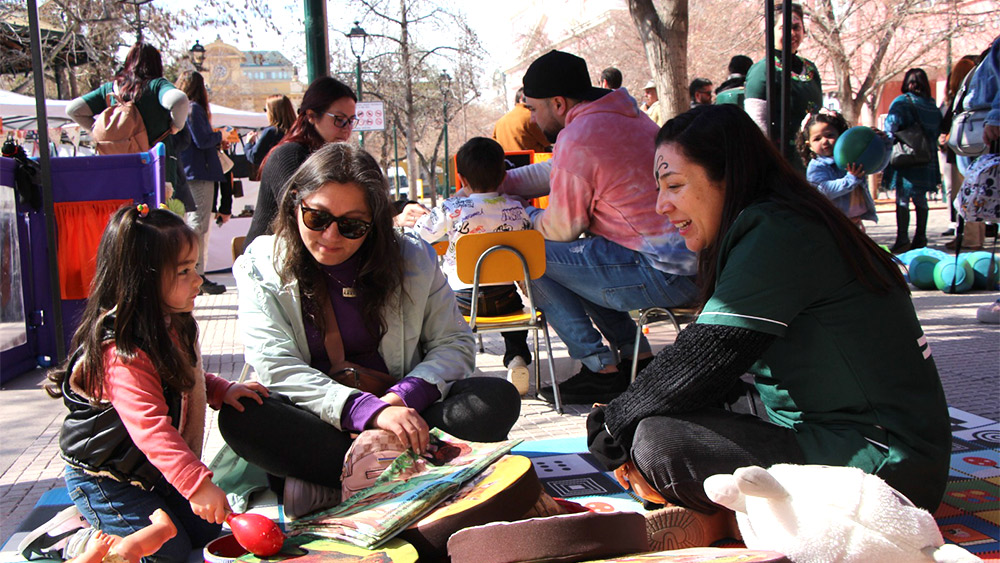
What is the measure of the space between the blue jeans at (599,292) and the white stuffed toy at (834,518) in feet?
7.55

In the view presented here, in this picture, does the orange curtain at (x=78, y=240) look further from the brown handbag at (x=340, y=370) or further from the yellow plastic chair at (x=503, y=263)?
the brown handbag at (x=340, y=370)

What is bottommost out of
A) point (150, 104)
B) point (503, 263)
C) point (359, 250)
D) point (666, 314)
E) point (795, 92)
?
point (666, 314)

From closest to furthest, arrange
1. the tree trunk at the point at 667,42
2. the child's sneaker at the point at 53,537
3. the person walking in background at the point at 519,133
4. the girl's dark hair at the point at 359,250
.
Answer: the child's sneaker at the point at 53,537, the girl's dark hair at the point at 359,250, the tree trunk at the point at 667,42, the person walking in background at the point at 519,133

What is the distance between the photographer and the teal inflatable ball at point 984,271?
7.31 meters

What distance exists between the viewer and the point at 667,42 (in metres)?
6.89

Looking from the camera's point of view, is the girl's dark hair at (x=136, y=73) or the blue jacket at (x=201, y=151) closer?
the girl's dark hair at (x=136, y=73)

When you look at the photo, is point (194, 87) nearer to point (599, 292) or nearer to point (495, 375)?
point (495, 375)

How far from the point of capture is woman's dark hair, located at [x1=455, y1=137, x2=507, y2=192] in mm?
4762

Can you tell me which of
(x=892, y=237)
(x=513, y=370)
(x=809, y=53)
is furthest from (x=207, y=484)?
(x=809, y=53)

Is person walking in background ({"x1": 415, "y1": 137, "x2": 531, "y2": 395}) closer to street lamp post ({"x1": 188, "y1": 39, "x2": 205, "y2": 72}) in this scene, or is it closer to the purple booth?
the purple booth

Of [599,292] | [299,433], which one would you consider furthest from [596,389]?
[299,433]

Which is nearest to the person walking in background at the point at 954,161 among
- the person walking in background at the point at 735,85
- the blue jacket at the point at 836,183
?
the blue jacket at the point at 836,183

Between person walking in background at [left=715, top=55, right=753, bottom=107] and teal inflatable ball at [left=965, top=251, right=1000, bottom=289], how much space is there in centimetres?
243

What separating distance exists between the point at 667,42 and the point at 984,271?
3410 mm
